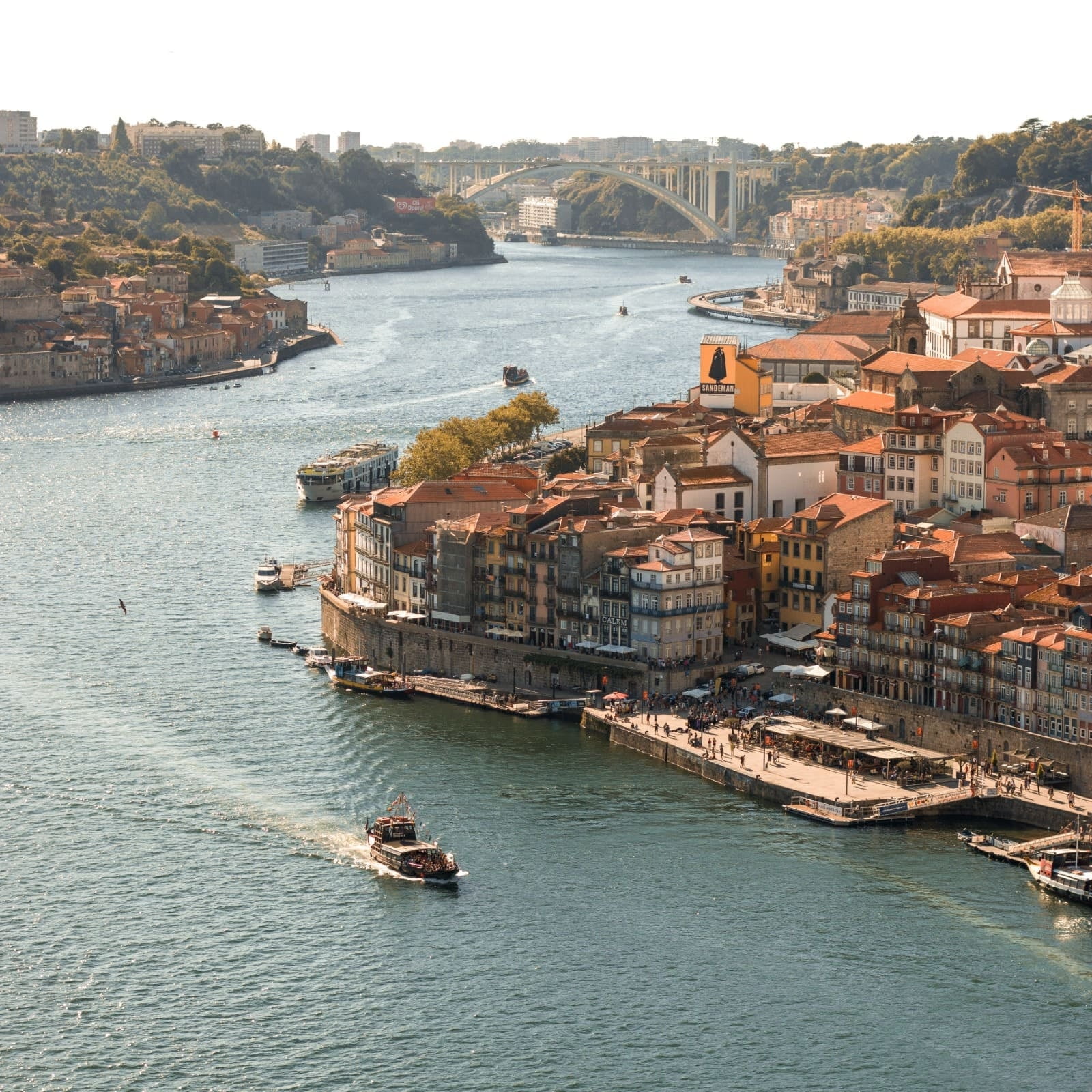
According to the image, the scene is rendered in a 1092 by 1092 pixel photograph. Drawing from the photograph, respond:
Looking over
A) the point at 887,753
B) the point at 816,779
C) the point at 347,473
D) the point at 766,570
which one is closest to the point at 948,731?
the point at 887,753

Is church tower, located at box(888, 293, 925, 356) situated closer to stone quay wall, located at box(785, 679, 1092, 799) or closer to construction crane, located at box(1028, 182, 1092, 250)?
stone quay wall, located at box(785, 679, 1092, 799)

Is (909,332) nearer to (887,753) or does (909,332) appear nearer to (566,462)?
(566,462)

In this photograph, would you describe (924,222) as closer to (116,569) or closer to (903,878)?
(116,569)

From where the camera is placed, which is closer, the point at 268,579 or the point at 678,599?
the point at 678,599

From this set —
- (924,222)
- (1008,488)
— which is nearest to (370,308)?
(924,222)

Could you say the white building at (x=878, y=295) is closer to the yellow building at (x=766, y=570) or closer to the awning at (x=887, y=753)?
the yellow building at (x=766, y=570)

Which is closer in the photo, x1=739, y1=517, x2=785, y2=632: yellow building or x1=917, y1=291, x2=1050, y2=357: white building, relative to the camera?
x1=739, y1=517, x2=785, y2=632: yellow building

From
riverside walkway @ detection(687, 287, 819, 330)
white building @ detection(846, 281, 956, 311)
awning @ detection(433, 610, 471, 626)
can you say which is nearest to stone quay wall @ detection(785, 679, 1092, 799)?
awning @ detection(433, 610, 471, 626)
